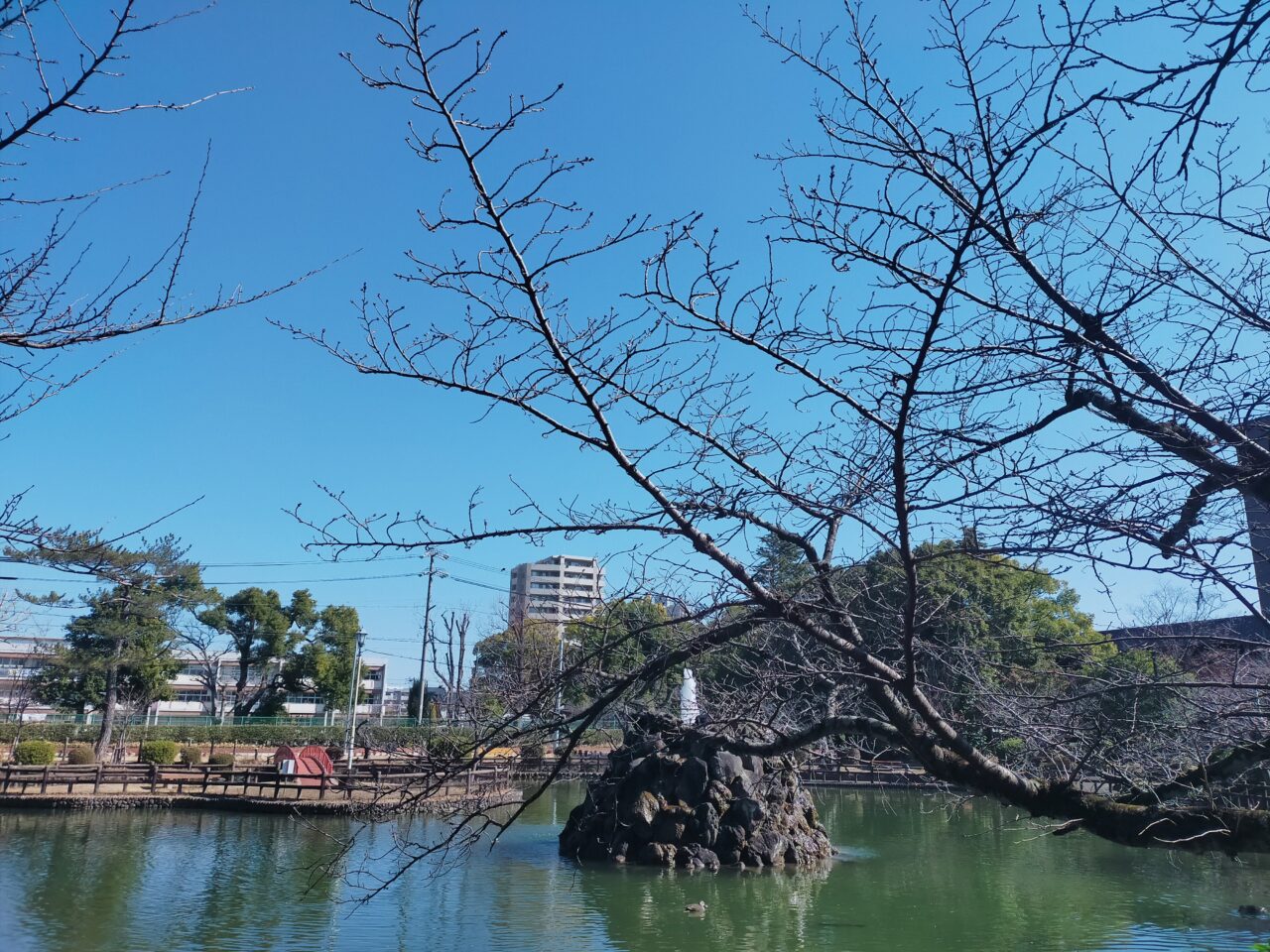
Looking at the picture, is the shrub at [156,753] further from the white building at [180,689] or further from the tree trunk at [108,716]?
the white building at [180,689]

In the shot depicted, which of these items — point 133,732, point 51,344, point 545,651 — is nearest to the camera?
point 51,344

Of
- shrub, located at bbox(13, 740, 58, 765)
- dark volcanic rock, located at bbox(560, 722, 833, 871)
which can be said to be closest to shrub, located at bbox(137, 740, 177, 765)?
shrub, located at bbox(13, 740, 58, 765)

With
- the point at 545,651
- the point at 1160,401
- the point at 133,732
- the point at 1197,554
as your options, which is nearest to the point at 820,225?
the point at 1160,401

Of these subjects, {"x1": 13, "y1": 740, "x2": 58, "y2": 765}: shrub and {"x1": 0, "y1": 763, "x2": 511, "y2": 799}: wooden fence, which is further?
{"x1": 13, "y1": 740, "x2": 58, "y2": 765}: shrub

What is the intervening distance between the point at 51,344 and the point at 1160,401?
317 centimetres

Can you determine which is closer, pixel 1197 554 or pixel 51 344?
pixel 51 344

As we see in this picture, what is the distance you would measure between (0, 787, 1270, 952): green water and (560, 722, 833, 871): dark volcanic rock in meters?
0.59

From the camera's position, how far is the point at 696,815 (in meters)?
15.1

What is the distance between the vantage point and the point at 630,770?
613 inches

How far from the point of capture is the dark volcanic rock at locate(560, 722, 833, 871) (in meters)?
14.9

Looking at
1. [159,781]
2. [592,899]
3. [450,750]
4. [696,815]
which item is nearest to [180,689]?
[159,781]

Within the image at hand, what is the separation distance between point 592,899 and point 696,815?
3.02 meters

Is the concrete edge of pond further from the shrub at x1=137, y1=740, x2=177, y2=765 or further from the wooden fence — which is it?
the shrub at x1=137, y1=740, x2=177, y2=765

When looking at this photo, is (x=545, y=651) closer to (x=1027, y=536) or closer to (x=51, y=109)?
(x=1027, y=536)
